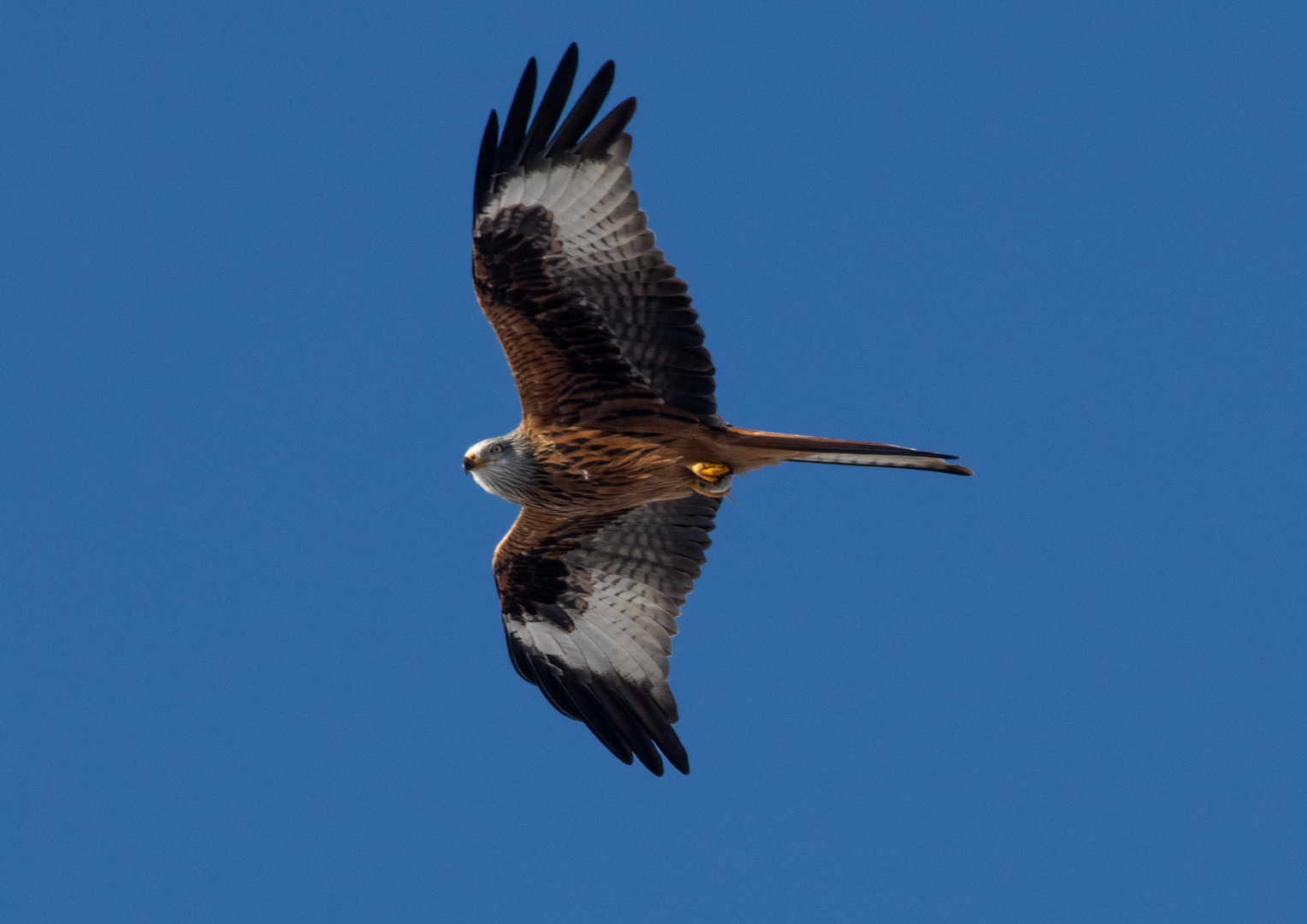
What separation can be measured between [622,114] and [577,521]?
10.1ft

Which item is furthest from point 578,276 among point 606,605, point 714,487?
point 606,605

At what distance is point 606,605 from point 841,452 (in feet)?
7.98

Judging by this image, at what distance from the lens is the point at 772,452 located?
30.2ft

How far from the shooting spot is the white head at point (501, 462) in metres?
9.36

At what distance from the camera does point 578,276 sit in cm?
883

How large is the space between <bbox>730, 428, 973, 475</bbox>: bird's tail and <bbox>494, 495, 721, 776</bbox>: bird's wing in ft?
4.23

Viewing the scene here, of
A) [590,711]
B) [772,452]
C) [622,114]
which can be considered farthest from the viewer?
[590,711]

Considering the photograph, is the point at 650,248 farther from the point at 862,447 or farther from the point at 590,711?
the point at 590,711

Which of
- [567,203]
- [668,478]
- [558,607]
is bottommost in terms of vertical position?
[558,607]

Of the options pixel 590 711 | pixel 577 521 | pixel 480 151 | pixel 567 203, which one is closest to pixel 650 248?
pixel 567 203

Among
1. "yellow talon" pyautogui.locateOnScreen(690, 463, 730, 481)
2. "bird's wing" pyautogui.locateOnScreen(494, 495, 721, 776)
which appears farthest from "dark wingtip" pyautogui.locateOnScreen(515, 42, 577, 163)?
"bird's wing" pyautogui.locateOnScreen(494, 495, 721, 776)

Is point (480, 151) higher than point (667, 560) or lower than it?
higher

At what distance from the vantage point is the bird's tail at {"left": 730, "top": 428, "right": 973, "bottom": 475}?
884cm

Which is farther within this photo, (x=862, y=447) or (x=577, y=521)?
(x=577, y=521)
